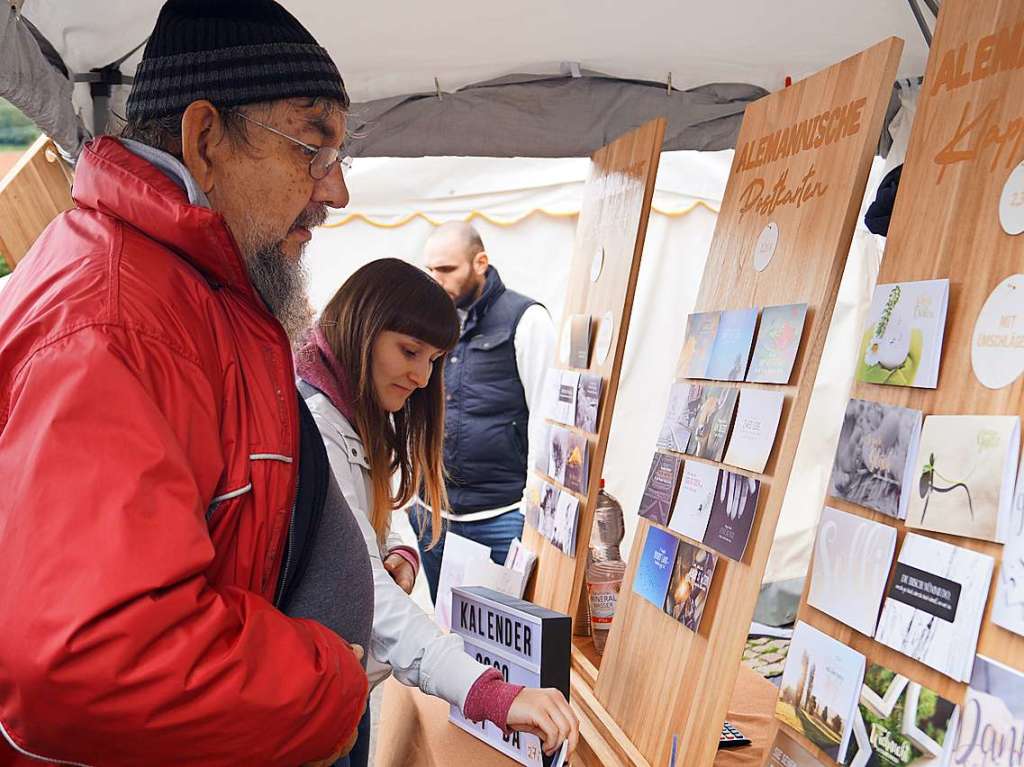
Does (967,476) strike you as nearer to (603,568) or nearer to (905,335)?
(905,335)

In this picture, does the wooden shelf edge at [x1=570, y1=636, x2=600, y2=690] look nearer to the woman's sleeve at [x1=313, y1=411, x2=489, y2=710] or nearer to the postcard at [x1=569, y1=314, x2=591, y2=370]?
the woman's sleeve at [x1=313, y1=411, x2=489, y2=710]

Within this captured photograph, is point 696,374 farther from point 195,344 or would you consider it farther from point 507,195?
point 507,195

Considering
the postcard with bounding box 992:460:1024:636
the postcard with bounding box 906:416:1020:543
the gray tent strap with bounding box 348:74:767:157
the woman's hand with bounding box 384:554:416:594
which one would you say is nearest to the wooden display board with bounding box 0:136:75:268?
the gray tent strap with bounding box 348:74:767:157

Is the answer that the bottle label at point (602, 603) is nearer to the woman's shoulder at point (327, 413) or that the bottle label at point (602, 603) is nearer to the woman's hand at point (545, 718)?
the woman's shoulder at point (327, 413)

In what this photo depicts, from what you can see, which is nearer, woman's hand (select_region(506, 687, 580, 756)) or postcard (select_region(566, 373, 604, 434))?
woman's hand (select_region(506, 687, 580, 756))

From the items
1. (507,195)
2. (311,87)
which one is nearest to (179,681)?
(311,87)

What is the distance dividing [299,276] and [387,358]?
62 centimetres

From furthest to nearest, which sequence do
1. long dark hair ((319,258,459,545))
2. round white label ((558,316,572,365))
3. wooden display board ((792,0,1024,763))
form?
round white label ((558,316,572,365)) < long dark hair ((319,258,459,545)) < wooden display board ((792,0,1024,763))

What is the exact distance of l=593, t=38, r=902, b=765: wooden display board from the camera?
1269mm

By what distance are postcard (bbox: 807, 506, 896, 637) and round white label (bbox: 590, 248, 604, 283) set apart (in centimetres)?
121

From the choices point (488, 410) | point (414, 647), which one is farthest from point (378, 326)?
point (488, 410)

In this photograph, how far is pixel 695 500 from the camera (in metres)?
1.49

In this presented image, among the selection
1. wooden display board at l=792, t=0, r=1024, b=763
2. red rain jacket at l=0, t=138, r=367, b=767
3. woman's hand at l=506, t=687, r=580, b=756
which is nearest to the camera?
red rain jacket at l=0, t=138, r=367, b=767

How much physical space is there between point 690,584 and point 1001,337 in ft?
2.19
